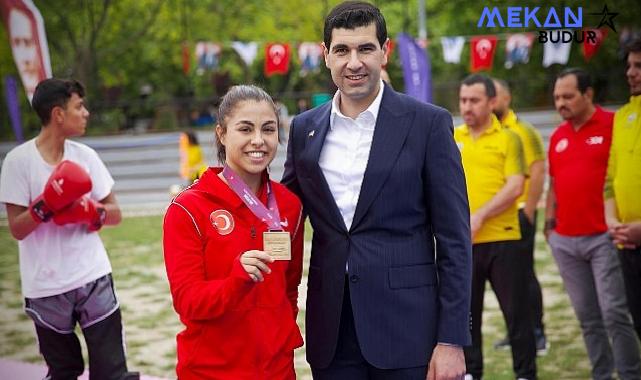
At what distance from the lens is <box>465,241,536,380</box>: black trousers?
4895 mm

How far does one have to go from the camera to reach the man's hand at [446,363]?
253cm

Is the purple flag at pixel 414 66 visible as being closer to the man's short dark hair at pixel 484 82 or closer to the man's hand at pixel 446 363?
the man's short dark hair at pixel 484 82

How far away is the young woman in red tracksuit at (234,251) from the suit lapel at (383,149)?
0.30 m

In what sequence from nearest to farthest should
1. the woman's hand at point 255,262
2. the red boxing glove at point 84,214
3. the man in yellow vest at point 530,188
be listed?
the woman's hand at point 255,262
the red boxing glove at point 84,214
the man in yellow vest at point 530,188

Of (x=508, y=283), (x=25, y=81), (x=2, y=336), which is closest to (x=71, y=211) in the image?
(x=25, y=81)

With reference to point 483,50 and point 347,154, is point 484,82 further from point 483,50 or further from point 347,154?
point 483,50

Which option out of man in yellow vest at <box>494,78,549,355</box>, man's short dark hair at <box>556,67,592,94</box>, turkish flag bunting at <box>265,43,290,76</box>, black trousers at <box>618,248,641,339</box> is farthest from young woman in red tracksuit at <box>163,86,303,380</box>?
turkish flag bunting at <box>265,43,290,76</box>

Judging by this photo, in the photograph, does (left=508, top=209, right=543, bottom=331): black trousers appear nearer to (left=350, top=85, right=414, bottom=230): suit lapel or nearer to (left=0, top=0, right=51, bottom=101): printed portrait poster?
Result: (left=350, top=85, right=414, bottom=230): suit lapel

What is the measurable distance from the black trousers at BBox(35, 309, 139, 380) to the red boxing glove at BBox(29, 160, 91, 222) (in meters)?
0.58

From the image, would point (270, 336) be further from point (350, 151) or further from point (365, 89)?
point (365, 89)

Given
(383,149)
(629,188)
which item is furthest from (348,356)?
(629,188)

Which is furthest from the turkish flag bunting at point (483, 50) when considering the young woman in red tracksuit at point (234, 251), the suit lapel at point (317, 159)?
the young woman in red tracksuit at point (234, 251)

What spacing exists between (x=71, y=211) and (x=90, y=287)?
1.29 feet

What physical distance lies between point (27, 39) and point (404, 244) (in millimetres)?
3245
